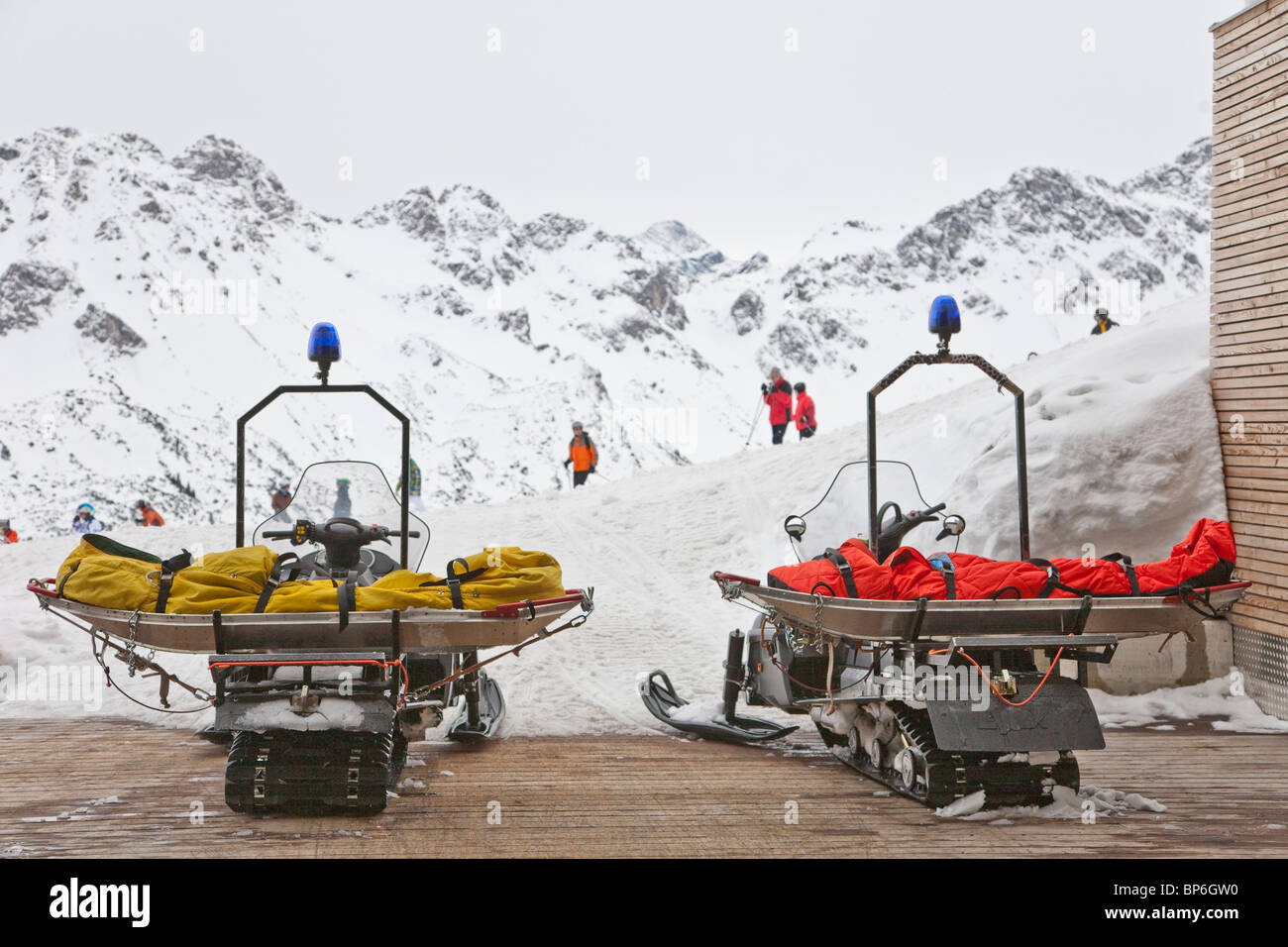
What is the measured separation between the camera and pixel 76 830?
455 cm

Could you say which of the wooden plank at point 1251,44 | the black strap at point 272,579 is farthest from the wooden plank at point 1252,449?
the black strap at point 272,579

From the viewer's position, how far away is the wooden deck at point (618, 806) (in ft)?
14.1

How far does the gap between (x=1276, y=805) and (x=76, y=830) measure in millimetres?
4859

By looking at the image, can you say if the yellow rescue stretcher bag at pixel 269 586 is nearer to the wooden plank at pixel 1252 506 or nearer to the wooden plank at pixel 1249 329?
the wooden plank at pixel 1252 506

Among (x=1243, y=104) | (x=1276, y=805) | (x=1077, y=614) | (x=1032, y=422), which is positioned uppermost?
(x=1243, y=104)

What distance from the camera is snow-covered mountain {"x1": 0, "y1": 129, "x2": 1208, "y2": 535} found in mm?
78375

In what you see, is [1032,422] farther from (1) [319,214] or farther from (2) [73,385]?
(1) [319,214]

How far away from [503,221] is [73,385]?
94479 millimetres
